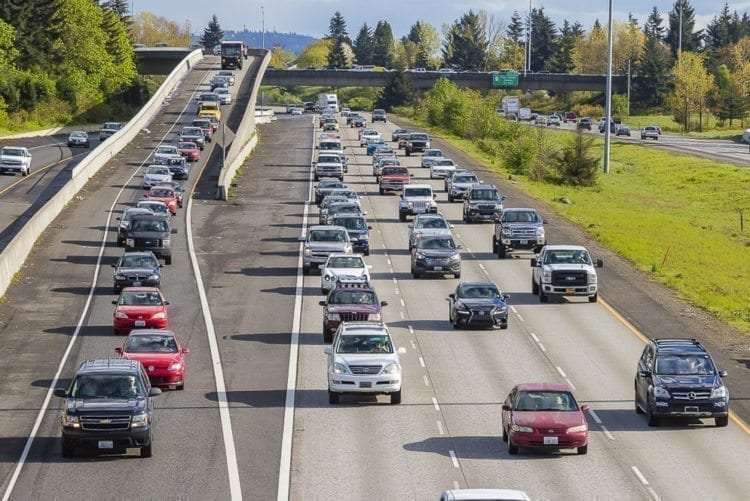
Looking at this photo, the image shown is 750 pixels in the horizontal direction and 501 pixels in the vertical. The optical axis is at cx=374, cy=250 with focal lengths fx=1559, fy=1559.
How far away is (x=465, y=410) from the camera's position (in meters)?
36.4

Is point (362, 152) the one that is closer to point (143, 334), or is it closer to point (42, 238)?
point (42, 238)

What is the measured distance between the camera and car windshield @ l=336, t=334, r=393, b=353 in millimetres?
36969

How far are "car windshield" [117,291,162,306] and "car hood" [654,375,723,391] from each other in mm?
18076

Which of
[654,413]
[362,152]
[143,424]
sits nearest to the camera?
[143,424]

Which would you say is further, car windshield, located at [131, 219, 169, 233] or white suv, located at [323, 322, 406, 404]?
car windshield, located at [131, 219, 169, 233]

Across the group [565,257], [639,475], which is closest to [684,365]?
[639,475]

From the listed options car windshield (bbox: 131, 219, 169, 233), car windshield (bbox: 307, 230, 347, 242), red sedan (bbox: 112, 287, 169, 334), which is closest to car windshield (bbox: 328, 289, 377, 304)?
red sedan (bbox: 112, 287, 169, 334)

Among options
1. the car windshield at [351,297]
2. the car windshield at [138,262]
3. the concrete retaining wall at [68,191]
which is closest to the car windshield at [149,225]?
the concrete retaining wall at [68,191]

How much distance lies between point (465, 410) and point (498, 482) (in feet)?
24.9

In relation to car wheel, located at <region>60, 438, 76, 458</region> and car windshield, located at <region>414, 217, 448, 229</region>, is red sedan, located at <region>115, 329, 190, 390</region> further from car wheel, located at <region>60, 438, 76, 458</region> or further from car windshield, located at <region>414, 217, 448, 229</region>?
car windshield, located at <region>414, 217, 448, 229</region>

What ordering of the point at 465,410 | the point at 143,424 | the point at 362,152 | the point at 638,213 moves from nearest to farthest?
the point at 143,424
the point at 465,410
the point at 638,213
the point at 362,152

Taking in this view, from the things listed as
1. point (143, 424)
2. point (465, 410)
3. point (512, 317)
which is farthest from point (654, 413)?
point (512, 317)

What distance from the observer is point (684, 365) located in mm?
34469

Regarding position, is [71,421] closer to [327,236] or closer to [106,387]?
[106,387]
